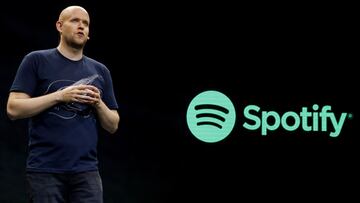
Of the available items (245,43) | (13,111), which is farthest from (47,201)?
(245,43)

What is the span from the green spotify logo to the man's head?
279 cm

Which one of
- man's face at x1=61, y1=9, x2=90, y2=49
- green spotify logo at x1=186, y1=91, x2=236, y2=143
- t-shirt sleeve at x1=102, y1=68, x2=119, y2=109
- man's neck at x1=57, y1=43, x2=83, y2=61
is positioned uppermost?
green spotify logo at x1=186, y1=91, x2=236, y2=143

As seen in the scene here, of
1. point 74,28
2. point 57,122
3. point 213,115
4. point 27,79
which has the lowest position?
point 57,122

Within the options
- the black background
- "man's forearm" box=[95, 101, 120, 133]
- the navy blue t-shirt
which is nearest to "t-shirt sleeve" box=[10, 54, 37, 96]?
the navy blue t-shirt

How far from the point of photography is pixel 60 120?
2.18 meters

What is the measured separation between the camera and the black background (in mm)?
4934

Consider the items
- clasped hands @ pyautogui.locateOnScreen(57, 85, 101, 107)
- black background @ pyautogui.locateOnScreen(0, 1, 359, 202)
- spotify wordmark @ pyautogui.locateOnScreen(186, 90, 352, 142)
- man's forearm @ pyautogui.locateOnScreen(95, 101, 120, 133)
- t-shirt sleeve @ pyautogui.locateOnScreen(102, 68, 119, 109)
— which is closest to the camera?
clasped hands @ pyautogui.locateOnScreen(57, 85, 101, 107)

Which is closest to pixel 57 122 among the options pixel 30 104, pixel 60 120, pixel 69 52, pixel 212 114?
pixel 60 120

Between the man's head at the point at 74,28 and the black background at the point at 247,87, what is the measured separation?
2.50 m

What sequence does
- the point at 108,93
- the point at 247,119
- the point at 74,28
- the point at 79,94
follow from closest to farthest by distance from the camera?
the point at 79,94, the point at 74,28, the point at 108,93, the point at 247,119

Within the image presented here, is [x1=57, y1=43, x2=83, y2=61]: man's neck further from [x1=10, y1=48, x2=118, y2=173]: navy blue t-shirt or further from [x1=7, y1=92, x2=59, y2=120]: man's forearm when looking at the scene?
[x1=7, y1=92, x2=59, y2=120]: man's forearm

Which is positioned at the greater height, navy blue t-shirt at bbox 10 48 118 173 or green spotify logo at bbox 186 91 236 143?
green spotify logo at bbox 186 91 236 143

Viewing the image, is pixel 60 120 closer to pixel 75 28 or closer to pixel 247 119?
pixel 75 28

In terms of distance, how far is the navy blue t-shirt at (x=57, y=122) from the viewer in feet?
7.09
